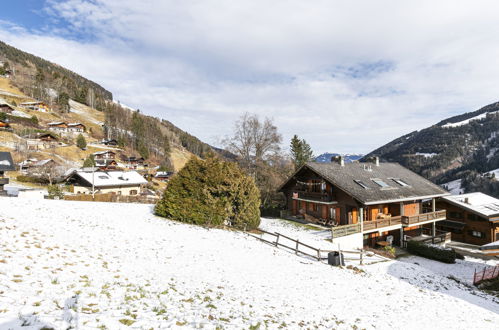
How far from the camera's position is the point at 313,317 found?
9383 mm

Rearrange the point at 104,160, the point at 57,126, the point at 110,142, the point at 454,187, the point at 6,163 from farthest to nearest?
the point at 454,187 → the point at 110,142 → the point at 57,126 → the point at 104,160 → the point at 6,163

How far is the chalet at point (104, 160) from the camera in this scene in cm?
8504

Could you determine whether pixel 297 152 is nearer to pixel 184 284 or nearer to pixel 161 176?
pixel 184 284

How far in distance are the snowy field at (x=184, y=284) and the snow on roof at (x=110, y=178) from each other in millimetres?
34323

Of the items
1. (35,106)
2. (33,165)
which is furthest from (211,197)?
(35,106)

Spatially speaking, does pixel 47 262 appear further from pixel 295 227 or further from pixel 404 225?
pixel 404 225

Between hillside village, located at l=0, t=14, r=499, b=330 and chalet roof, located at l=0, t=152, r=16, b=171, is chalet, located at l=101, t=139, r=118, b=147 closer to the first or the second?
hillside village, located at l=0, t=14, r=499, b=330

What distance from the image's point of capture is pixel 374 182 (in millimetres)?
31938

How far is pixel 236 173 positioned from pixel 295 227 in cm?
1044

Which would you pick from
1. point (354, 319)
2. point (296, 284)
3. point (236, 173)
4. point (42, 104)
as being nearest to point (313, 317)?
point (354, 319)

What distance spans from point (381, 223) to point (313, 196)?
7710 mm

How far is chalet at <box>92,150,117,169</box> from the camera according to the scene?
279ft

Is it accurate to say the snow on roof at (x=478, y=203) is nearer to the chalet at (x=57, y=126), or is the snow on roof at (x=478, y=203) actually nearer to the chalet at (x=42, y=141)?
the chalet at (x=42, y=141)

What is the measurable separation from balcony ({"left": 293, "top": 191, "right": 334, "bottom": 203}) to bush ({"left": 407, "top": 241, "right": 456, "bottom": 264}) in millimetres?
9199
